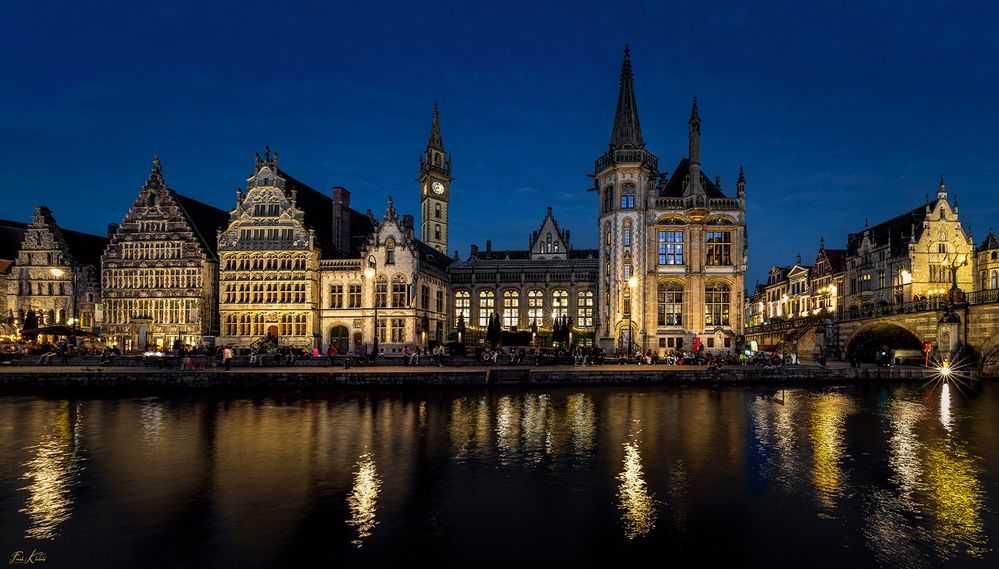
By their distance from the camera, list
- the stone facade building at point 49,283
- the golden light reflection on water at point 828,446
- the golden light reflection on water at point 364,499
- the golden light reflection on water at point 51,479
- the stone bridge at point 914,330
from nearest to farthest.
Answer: the golden light reflection on water at point 364,499
the golden light reflection on water at point 51,479
the golden light reflection on water at point 828,446
the stone bridge at point 914,330
the stone facade building at point 49,283

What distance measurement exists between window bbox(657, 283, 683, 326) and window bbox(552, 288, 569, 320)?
1746cm

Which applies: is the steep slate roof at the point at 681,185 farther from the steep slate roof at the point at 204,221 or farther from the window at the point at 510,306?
the steep slate roof at the point at 204,221

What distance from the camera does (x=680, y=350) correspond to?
189 feet

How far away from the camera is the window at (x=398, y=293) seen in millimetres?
60906

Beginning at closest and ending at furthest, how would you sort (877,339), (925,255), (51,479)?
(51,479), (877,339), (925,255)

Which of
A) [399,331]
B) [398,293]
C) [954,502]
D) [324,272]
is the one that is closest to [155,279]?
[324,272]

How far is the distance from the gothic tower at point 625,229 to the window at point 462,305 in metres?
21.6

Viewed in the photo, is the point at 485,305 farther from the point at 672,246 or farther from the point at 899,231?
the point at 899,231

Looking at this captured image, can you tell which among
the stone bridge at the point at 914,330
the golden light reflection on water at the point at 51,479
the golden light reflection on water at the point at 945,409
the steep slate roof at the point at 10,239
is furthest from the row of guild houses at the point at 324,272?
the golden light reflection on water at the point at 51,479

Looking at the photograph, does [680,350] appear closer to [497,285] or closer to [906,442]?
[497,285]

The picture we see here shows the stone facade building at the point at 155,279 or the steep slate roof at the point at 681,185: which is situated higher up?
the steep slate roof at the point at 681,185

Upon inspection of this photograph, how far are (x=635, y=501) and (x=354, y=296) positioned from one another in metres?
50.3

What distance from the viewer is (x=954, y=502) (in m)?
14.9

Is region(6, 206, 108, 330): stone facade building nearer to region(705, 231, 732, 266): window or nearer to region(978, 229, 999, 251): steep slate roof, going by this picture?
region(705, 231, 732, 266): window
